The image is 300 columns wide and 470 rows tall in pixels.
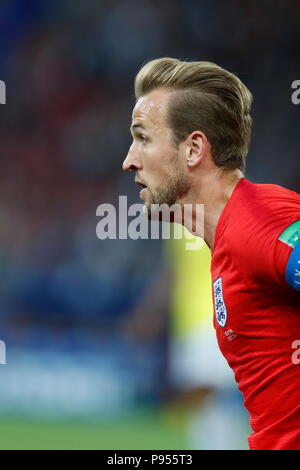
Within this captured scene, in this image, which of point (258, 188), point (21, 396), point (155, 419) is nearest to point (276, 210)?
point (258, 188)

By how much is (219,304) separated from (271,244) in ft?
1.41

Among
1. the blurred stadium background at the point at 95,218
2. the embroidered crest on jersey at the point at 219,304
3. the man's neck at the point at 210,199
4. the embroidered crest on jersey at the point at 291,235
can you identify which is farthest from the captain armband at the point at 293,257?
the blurred stadium background at the point at 95,218

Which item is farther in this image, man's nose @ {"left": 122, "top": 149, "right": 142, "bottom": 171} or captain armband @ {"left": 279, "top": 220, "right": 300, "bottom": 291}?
man's nose @ {"left": 122, "top": 149, "right": 142, "bottom": 171}

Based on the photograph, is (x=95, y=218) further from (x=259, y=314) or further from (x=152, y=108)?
(x=259, y=314)

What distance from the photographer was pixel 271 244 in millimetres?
1967

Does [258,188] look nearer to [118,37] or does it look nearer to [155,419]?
[155,419]

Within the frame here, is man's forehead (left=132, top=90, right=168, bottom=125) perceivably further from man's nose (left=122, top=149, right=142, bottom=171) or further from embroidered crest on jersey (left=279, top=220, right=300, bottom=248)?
embroidered crest on jersey (left=279, top=220, right=300, bottom=248)

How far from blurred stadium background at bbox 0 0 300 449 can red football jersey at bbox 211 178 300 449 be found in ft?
16.3

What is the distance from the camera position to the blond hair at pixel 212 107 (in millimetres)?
2660

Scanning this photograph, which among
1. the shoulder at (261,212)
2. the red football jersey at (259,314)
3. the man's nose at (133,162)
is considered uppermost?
the man's nose at (133,162)

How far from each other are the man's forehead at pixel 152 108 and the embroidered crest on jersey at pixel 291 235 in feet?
2.90

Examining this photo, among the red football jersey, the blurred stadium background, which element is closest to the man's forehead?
the red football jersey

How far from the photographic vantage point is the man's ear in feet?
8.62

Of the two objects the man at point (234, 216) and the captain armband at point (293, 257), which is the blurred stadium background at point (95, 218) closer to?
the man at point (234, 216)
